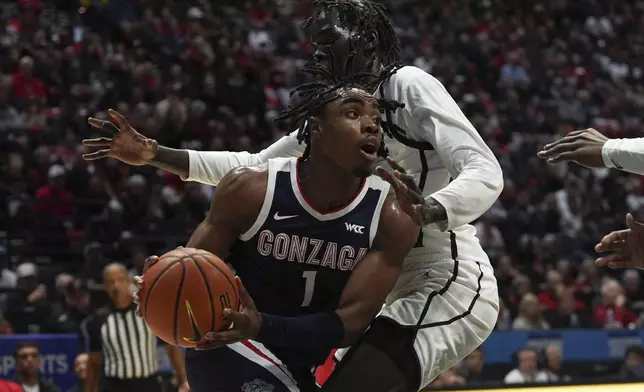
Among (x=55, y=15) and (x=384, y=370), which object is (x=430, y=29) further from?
(x=384, y=370)

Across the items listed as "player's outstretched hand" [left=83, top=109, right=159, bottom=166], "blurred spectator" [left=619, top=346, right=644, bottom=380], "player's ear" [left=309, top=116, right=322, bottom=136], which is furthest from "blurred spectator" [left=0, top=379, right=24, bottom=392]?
"blurred spectator" [left=619, top=346, right=644, bottom=380]

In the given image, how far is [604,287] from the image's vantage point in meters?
9.61

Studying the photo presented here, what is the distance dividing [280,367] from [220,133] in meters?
8.13

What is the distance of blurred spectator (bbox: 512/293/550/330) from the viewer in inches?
332

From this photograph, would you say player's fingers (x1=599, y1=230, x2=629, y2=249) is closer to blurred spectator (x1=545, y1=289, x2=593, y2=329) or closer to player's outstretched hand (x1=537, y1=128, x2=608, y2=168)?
player's outstretched hand (x1=537, y1=128, x2=608, y2=168)

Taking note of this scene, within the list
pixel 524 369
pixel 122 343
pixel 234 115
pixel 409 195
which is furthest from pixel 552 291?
pixel 409 195

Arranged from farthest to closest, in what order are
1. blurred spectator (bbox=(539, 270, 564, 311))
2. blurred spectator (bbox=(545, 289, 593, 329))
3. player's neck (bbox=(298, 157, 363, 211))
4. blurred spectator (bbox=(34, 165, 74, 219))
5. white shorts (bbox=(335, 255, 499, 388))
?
blurred spectator (bbox=(539, 270, 564, 311)) < blurred spectator (bbox=(34, 165, 74, 219)) < blurred spectator (bbox=(545, 289, 593, 329)) < white shorts (bbox=(335, 255, 499, 388)) < player's neck (bbox=(298, 157, 363, 211))

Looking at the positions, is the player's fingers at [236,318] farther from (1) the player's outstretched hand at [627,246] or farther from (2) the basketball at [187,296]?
(1) the player's outstretched hand at [627,246]

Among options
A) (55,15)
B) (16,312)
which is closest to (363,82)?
(16,312)

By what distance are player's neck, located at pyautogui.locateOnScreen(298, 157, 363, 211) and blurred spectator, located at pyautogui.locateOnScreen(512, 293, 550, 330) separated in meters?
5.77

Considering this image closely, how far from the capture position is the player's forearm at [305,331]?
2.79m

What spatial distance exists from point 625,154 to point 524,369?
4.64 metres

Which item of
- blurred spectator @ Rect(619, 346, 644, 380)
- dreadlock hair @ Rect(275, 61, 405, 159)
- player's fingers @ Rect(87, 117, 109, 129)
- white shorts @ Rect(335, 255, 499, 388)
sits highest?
dreadlock hair @ Rect(275, 61, 405, 159)

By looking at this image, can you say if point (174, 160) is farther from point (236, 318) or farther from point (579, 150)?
point (579, 150)
